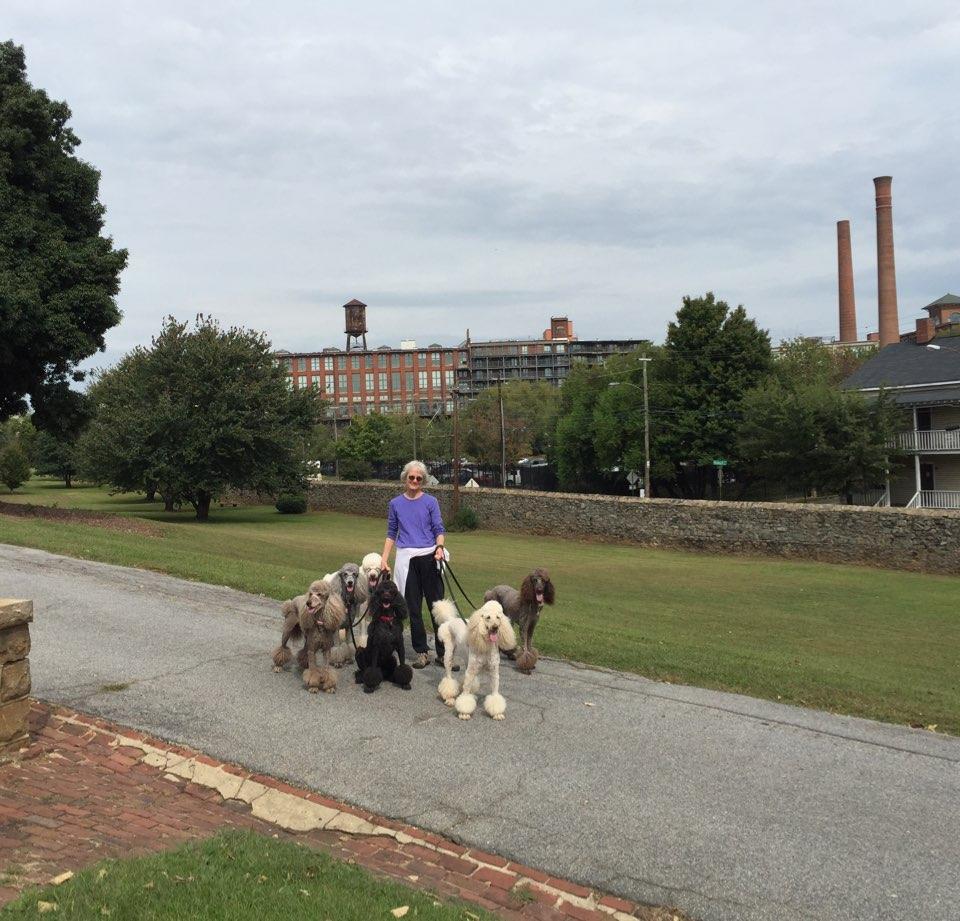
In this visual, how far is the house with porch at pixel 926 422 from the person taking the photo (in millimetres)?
41250

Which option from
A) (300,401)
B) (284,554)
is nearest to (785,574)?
(284,554)

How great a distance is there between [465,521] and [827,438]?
57.3 feet

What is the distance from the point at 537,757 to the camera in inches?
243

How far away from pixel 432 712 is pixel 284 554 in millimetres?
18259

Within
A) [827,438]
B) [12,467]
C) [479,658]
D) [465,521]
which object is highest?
[827,438]

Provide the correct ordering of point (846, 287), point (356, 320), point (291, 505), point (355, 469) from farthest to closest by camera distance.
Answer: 1. point (356, 320)
2. point (355, 469)
3. point (846, 287)
4. point (291, 505)

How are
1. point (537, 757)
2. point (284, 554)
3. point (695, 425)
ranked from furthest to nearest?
point (695, 425), point (284, 554), point (537, 757)

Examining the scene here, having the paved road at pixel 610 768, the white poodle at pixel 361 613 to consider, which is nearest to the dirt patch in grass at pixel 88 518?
the paved road at pixel 610 768

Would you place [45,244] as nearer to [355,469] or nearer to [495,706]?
[495,706]

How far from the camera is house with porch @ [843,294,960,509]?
135 feet

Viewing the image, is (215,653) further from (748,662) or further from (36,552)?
(36,552)

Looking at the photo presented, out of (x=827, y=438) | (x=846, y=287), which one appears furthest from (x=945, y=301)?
(x=827, y=438)

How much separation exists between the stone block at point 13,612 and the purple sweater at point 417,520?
3337mm

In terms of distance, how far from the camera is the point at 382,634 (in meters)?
7.38
